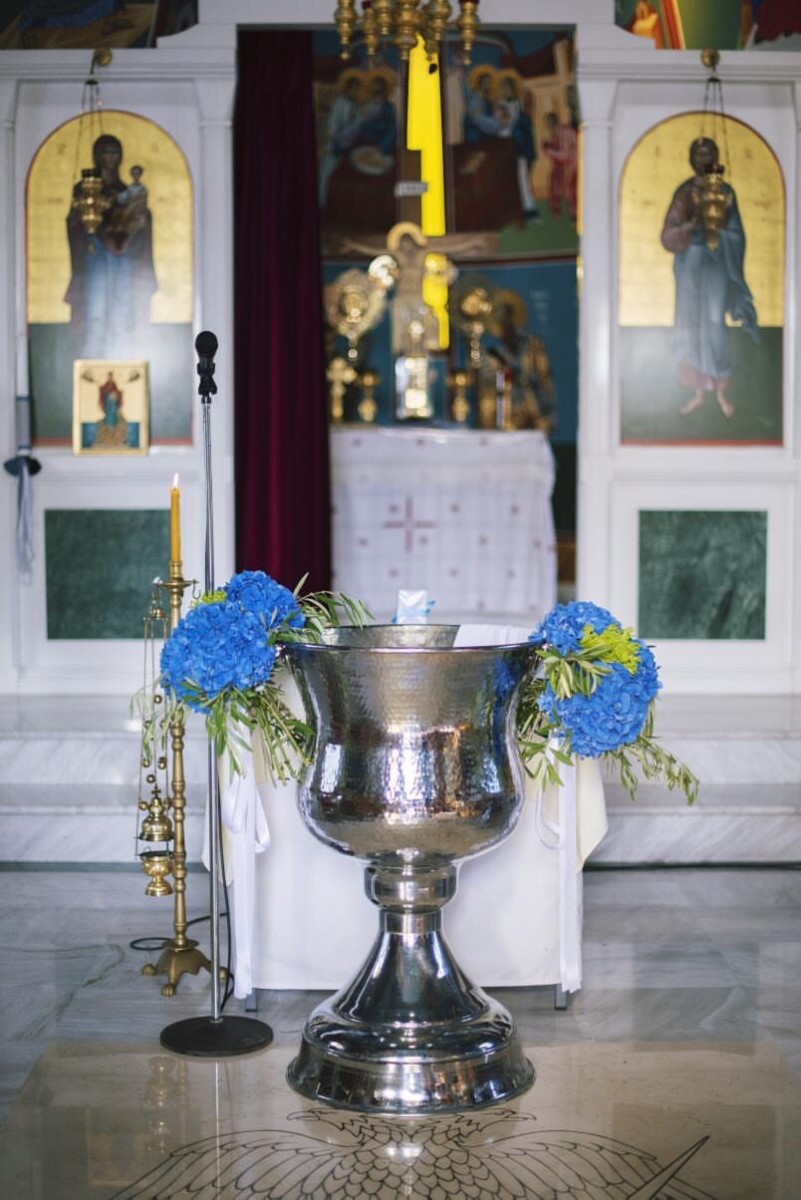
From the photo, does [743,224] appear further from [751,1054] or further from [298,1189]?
[298,1189]

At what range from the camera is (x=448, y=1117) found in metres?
3.26

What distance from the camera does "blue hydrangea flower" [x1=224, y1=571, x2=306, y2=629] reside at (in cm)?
348

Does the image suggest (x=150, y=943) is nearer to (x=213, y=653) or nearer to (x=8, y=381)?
(x=213, y=653)

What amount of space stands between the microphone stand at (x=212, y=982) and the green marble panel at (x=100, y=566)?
3858mm

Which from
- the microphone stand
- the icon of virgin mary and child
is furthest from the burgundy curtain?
the microphone stand

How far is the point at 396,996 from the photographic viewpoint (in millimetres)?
3418

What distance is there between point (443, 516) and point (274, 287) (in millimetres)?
1897

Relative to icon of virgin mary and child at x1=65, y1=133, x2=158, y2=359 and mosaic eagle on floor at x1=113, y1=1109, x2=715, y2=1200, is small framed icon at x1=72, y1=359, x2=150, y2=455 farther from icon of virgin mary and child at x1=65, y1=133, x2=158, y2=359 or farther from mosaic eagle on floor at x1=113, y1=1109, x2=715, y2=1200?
mosaic eagle on floor at x1=113, y1=1109, x2=715, y2=1200

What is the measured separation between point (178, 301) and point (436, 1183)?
17.8 feet

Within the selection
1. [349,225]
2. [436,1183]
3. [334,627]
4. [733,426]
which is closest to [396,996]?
[436,1183]

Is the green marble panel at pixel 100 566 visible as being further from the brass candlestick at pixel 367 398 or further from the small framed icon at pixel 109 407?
the brass candlestick at pixel 367 398

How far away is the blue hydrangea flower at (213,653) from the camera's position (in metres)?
3.35

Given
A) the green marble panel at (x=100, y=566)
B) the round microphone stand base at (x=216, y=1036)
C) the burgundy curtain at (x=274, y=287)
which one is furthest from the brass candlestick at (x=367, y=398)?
the round microphone stand base at (x=216, y=1036)

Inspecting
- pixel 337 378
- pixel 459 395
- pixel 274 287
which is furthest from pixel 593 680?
pixel 459 395
